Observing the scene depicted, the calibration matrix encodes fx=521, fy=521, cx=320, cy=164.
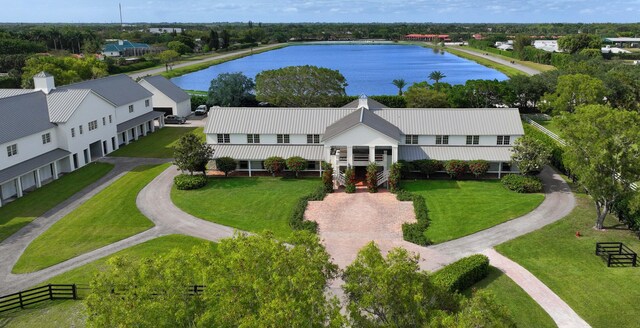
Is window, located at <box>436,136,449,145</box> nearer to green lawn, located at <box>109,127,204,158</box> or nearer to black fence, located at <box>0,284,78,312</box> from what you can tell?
green lawn, located at <box>109,127,204,158</box>

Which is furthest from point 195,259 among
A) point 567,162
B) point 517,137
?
point 517,137

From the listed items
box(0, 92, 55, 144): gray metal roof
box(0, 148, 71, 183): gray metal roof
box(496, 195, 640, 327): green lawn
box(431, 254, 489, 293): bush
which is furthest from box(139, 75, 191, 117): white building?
box(431, 254, 489, 293): bush

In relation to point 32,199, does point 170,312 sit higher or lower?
higher

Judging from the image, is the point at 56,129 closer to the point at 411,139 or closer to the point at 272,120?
the point at 272,120

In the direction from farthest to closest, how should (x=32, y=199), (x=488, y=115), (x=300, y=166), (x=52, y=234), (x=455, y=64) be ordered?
1. (x=455, y=64)
2. (x=488, y=115)
3. (x=300, y=166)
4. (x=32, y=199)
5. (x=52, y=234)

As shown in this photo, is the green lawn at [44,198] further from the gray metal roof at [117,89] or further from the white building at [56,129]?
the gray metal roof at [117,89]

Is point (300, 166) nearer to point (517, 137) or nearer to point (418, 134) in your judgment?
point (418, 134)

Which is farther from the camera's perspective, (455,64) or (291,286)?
(455,64)

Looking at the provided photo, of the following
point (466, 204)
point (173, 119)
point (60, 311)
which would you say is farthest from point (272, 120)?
point (60, 311)
